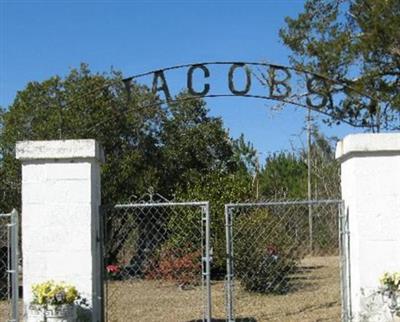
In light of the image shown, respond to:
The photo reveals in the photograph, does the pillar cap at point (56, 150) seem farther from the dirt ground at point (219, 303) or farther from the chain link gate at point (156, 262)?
the chain link gate at point (156, 262)

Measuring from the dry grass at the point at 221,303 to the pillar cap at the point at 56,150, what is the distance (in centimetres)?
368

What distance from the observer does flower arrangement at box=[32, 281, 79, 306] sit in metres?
6.43

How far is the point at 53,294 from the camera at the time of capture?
644 centimetres

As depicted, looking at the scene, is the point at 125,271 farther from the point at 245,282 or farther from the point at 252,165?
the point at 252,165

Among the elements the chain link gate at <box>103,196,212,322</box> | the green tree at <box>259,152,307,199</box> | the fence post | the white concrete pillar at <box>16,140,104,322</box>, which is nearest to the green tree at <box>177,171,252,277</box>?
the chain link gate at <box>103,196,212,322</box>

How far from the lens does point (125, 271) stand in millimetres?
15102

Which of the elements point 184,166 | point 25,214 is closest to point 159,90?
point 25,214

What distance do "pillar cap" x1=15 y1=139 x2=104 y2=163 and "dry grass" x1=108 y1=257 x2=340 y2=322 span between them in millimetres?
3676

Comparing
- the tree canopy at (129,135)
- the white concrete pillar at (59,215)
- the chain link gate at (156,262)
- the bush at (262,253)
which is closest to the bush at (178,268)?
the chain link gate at (156,262)

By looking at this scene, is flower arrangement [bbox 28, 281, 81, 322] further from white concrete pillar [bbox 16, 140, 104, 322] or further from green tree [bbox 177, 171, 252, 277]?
green tree [bbox 177, 171, 252, 277]

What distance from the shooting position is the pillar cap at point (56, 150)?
6.84 metres

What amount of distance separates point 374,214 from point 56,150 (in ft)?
10.3

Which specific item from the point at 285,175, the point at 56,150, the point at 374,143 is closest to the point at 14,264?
the point at 56,150

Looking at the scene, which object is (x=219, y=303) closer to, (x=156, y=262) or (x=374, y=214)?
(x=156, y=262)
